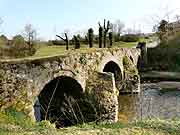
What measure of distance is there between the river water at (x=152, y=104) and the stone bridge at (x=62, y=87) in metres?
1.37

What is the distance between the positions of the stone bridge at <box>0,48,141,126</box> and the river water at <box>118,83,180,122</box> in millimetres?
1373

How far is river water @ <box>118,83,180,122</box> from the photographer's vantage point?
20.1 metres

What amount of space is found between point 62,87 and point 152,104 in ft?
18.9

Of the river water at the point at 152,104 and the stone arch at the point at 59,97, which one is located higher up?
the stone arch at the point at 59,97

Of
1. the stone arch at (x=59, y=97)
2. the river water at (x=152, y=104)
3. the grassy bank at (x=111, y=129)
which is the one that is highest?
the grassy bank at (x=111, y=129)

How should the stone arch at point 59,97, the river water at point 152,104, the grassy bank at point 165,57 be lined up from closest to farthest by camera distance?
1. the river water at point 152,104
2. the stone arch at point 59,97
3. the grassy bank at point 165,57

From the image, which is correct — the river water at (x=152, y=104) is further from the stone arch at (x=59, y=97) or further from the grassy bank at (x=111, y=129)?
the grassy bank at (x=111, y=129)

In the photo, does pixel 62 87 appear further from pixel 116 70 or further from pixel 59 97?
pixel 116 70

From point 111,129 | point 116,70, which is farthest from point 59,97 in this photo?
point 111,129

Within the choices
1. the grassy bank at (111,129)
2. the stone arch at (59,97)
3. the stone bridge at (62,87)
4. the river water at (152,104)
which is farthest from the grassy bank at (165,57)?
the grassy bank at (111,129)

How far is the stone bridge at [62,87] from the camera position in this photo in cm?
1548

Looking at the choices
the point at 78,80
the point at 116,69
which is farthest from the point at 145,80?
the point at 78,80

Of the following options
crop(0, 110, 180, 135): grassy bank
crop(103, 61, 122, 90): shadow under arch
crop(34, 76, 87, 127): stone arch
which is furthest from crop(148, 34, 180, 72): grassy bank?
crop(0, 110, 180, 135): grassy bank

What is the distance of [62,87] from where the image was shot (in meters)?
21.7
